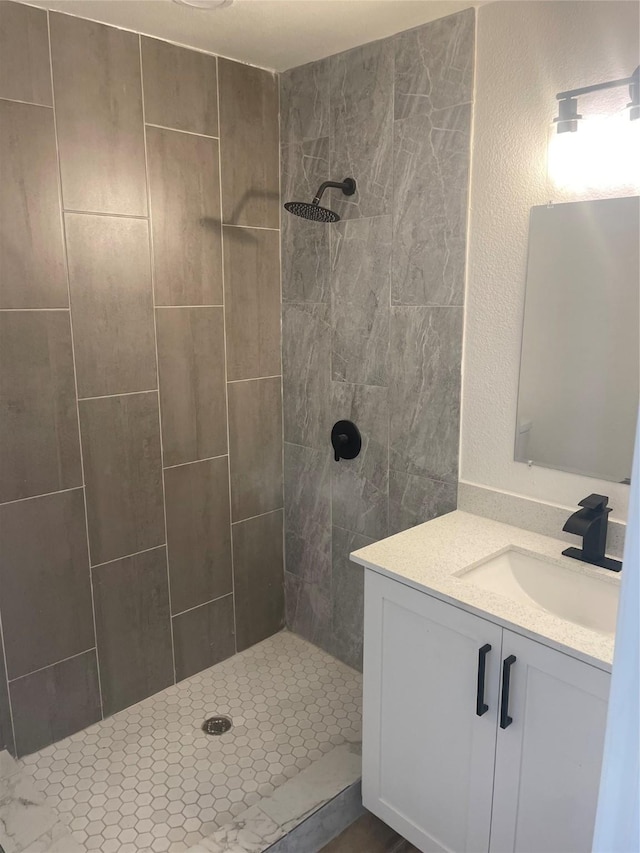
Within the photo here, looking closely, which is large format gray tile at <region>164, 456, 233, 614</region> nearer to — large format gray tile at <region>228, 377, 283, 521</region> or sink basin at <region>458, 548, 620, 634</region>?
large format gray tile at <region>228, 377, 283, 521</region>

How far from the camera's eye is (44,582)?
2.01 meters

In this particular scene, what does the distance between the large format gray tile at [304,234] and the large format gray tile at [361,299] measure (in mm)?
67

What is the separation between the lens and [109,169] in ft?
6.48

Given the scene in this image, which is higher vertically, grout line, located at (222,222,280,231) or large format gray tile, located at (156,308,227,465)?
grout line, located at (222,222,280,231)

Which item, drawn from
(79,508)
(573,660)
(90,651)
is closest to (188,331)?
(79,508)

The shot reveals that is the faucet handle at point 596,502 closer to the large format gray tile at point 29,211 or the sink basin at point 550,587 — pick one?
the sink basin at point 550,587

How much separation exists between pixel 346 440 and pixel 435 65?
1.22 metres

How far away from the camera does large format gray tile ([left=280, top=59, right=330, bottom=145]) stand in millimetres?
2217

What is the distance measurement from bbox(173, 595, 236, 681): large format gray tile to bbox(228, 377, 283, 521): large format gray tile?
1.21ft

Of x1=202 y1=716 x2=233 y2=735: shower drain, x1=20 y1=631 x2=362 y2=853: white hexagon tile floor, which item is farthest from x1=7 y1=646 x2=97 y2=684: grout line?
x1=202 y1=716 x2=233 y2=735: shower drain

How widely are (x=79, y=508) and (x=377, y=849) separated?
1.34 m

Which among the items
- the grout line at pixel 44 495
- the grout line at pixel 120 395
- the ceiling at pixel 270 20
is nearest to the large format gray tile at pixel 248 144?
the ceiling at pixel 270 20

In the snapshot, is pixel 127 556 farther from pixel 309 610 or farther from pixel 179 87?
pixel 179 87

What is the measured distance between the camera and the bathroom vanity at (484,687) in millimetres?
1296
